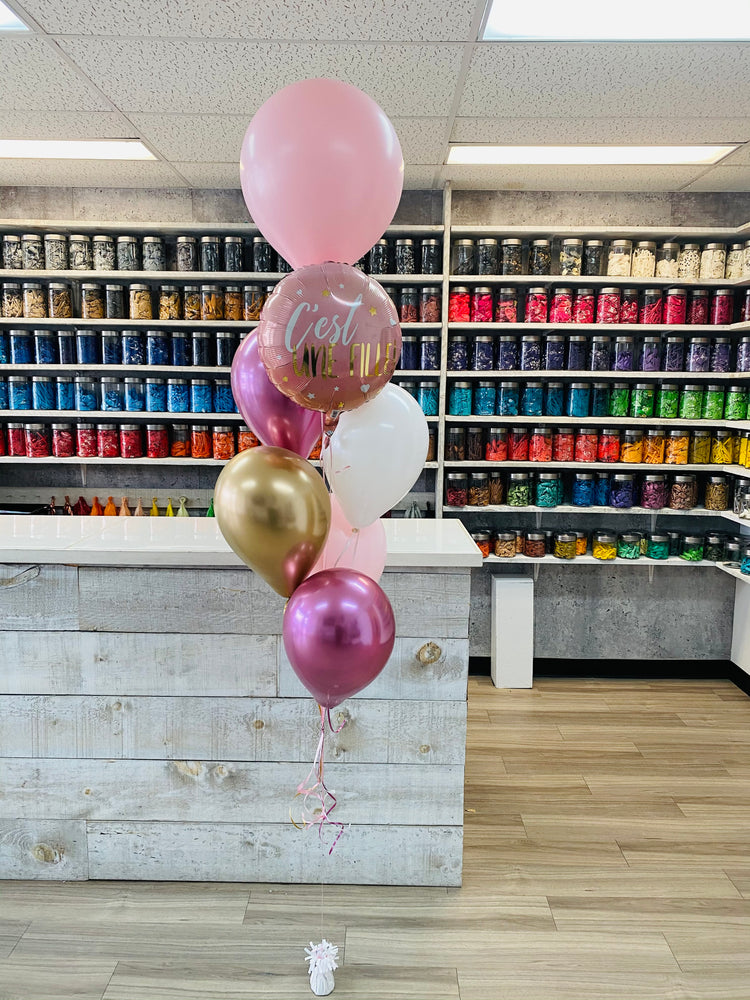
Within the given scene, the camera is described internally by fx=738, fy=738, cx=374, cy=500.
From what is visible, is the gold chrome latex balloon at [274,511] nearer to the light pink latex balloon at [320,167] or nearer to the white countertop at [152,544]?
the light pink latex balloon at [320,167]

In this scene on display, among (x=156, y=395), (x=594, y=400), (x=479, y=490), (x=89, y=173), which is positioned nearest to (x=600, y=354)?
(x=594, y=400)

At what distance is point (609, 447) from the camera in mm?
Answer: 3670

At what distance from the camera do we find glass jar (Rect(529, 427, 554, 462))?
3654mm

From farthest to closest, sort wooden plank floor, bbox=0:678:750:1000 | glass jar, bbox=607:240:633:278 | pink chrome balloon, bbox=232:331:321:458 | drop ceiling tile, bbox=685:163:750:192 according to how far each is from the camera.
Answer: glass jar, bbox=607:240:633:278
drop ceiling tile, bbox=685:163:750:192
wooden plank floor, bbox=0:678:750:1000
pink chrome balloon, bbox=232:331:321:458

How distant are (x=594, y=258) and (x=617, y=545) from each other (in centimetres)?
143

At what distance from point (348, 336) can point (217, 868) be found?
5.52 ft

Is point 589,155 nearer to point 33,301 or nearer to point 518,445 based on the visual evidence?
point 518,445

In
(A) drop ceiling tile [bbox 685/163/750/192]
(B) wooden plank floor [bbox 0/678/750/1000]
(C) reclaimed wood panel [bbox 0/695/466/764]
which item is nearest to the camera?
(B) wooden plank floor [bbox 0/678/750/1000]

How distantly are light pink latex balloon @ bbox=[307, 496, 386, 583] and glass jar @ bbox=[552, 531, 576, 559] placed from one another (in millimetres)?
2262

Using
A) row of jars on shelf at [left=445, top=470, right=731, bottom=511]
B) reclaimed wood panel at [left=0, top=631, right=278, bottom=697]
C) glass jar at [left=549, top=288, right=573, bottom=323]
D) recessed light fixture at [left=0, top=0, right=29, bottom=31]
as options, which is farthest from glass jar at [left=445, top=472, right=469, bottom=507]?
recessed light fixture at [left=0, top=0, right=29, bottom=31]

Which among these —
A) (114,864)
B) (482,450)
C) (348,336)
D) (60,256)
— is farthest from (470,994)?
(60,256)

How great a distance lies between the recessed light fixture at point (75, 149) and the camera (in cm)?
299

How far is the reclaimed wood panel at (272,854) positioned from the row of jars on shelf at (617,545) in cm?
179

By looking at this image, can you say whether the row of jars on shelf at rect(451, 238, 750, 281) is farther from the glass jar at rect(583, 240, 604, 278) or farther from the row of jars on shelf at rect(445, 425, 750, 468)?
the row of jars on shelf at rect(445, 425, 750, 468)
